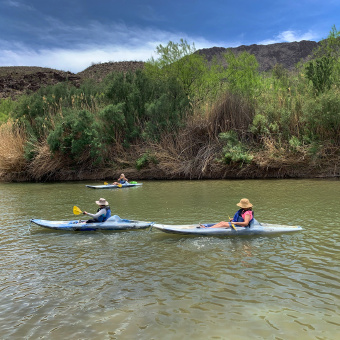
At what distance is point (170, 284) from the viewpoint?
4543 millimetres

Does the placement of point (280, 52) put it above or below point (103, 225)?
above

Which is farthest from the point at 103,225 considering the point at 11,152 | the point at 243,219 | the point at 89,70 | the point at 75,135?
the point at 89,70

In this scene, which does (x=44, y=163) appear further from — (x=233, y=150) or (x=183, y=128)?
(x=233, y=150)

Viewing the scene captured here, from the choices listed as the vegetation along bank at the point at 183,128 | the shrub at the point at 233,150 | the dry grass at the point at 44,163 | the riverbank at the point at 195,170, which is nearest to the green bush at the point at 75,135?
the vegetation along bank at the point at 183,128

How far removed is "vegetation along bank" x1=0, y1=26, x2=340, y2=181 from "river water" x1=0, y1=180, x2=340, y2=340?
33.9 ft

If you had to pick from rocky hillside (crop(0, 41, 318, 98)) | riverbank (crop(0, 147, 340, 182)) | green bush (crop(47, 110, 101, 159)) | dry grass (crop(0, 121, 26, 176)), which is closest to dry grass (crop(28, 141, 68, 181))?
riverbank (crop(0, 147, 340, 182))

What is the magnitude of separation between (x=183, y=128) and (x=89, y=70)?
7751 centimetres

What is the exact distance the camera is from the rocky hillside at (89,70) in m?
71.0

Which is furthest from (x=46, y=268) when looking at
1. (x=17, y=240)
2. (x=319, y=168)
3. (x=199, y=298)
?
(x=319, y=168)

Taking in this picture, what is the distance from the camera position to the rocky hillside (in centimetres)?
7103

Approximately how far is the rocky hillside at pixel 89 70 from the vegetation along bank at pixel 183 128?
1660 cm

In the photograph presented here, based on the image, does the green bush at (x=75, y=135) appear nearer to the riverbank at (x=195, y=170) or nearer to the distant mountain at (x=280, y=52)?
the riverbank at (x=195, y=170)

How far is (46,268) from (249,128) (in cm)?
1657

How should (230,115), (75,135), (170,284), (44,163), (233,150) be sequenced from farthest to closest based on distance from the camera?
(75,135) < (44,163) < (230,115) < (233,150) < (170,284)
